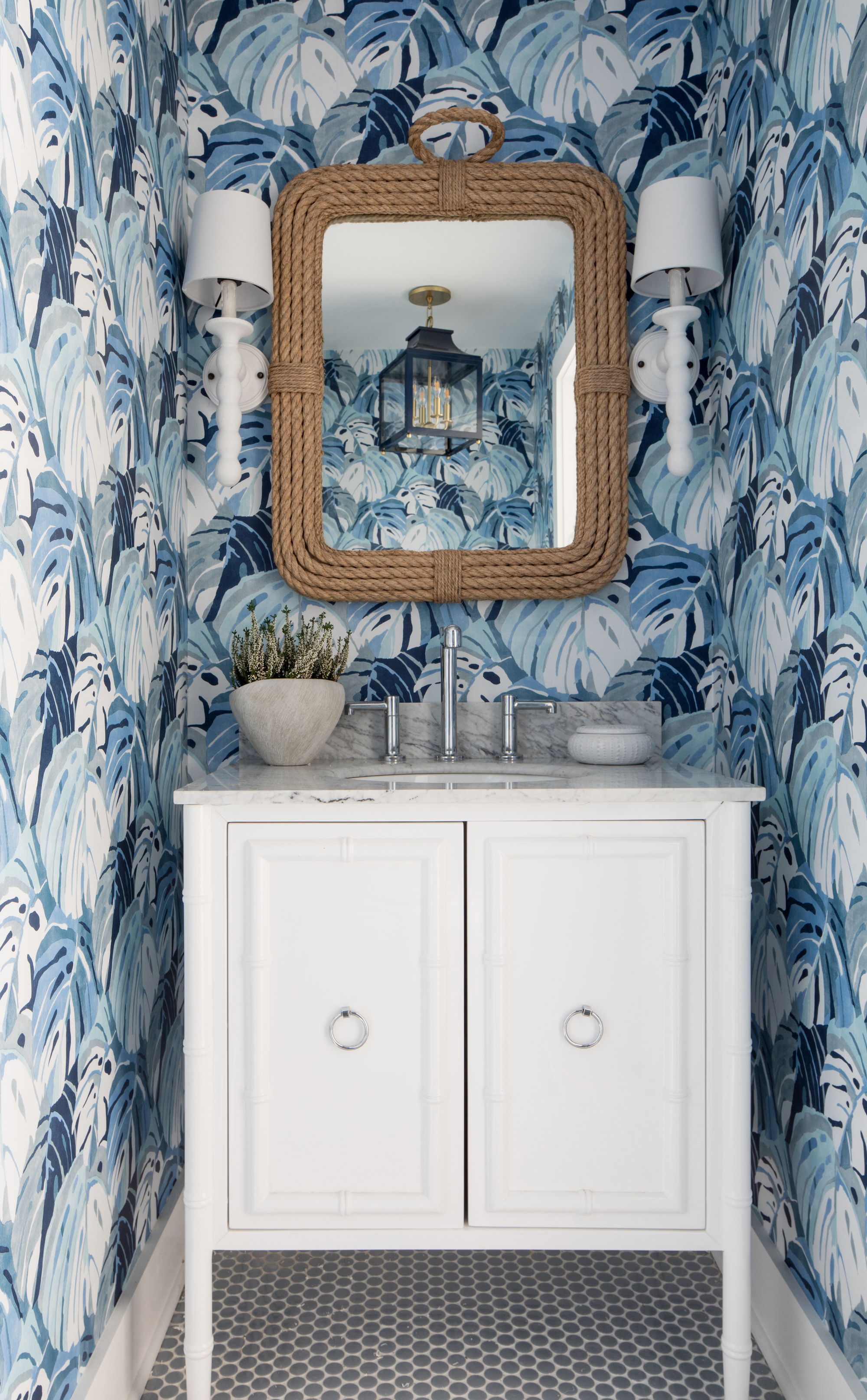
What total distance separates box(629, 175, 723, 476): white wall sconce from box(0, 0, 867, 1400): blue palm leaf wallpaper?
5 cm

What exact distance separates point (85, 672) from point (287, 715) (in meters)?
0.41

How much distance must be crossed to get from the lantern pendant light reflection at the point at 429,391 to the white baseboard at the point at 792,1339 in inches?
58.7

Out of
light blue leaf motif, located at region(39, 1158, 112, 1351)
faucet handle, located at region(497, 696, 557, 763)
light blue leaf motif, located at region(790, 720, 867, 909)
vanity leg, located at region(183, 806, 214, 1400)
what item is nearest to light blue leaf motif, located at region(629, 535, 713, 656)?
faucet handle, located at region(497, 696, 557, 763)

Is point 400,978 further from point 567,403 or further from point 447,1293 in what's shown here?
point 567,403

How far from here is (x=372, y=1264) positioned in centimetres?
165

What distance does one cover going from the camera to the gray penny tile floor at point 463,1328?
136 cm

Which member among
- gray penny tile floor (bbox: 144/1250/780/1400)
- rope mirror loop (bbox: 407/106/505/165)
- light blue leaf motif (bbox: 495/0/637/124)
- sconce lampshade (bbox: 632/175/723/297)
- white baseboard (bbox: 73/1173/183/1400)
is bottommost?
gray penny tile floor (bbox: 144/1250/780/1400)

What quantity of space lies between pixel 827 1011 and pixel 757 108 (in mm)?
1450

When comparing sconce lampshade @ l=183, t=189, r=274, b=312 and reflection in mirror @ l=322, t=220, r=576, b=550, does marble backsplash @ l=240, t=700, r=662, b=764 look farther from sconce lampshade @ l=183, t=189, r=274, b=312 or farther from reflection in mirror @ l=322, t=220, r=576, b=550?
sconce lampshade @ l=183, t=189, r=274, b=312

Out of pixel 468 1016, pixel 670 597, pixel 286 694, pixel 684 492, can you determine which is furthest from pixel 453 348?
pixel 468 1016

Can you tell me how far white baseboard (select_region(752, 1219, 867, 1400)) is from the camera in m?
1.21

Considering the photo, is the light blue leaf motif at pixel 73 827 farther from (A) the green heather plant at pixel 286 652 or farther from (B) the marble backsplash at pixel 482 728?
(B) the marble backsplash at pixel 482 728

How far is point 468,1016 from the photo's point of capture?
1.33m

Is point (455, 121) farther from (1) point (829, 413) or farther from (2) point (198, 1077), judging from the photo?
(2) point (198, 1077)
